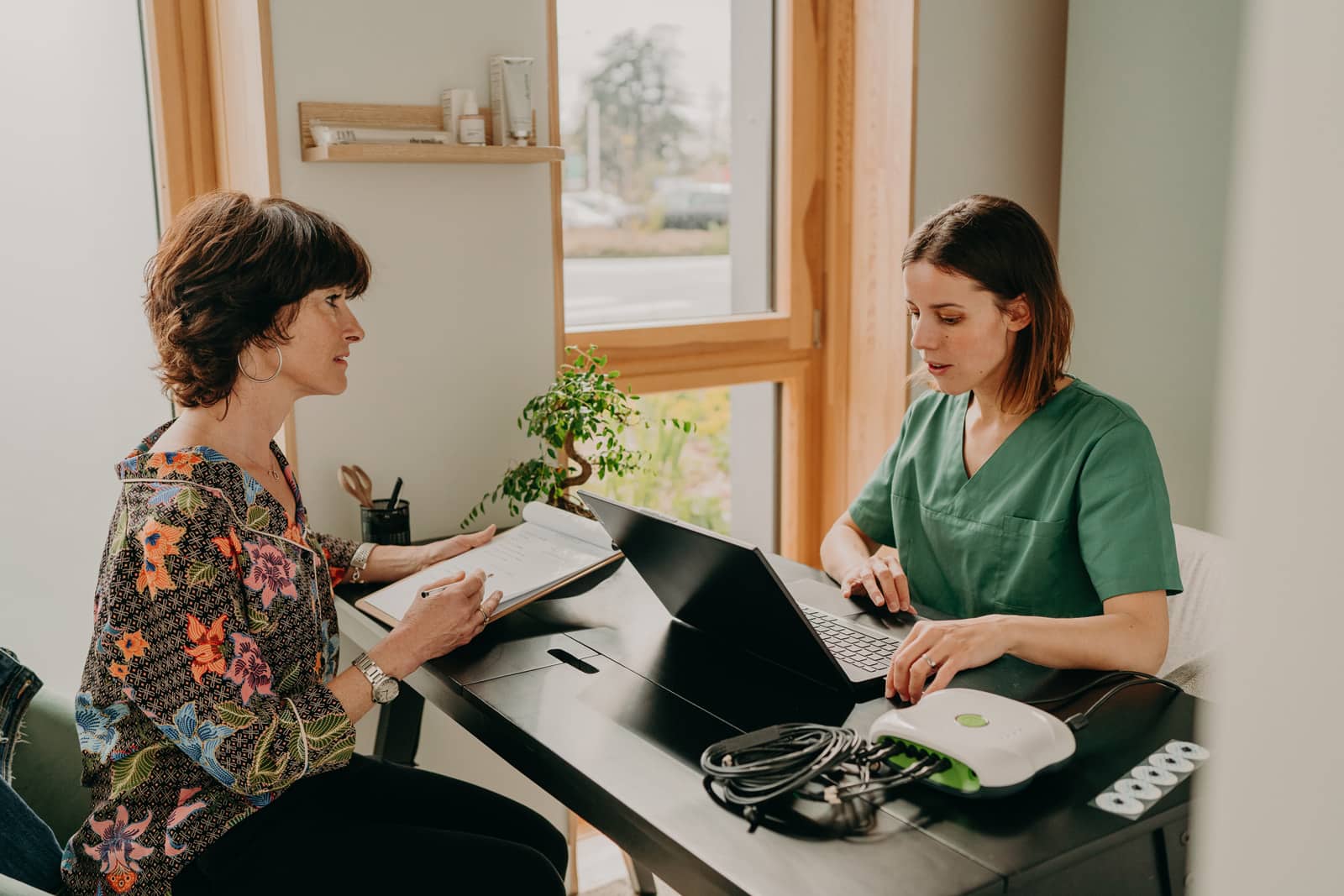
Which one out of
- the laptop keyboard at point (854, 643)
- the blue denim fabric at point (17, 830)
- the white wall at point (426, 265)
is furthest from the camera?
the white wall at point (426, 265)

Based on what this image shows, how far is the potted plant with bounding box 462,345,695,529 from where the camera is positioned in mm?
2095

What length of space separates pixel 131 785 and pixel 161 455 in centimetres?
38

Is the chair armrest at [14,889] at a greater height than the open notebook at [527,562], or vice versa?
the open notebook at [527,562]

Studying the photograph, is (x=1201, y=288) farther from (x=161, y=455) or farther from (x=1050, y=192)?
(x=161, y=455)

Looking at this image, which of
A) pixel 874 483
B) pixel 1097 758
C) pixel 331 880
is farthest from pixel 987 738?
pixel 874 483

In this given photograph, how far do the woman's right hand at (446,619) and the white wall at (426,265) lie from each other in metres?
0.59

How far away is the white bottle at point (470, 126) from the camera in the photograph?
204 centimetres

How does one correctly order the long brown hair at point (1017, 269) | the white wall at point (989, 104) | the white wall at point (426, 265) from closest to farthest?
1. the long brown hair at point (1017, 269)
2. the white wall at point (426, 265)
3. the white wall at point (989, 104)

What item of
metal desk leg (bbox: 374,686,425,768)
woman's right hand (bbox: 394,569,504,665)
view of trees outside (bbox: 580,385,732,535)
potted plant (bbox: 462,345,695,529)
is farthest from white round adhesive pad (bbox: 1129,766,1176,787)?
view of trees outside (bbox: 580,385,732,535)

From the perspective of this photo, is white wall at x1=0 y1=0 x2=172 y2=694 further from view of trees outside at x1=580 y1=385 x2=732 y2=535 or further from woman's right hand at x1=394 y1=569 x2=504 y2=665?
view of trees outside at x1=580 y1=385 x2=732 y2=535

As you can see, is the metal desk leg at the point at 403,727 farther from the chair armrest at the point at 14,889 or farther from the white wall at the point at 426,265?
the chair armrest at the point at 14,889

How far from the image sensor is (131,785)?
50.8 inches

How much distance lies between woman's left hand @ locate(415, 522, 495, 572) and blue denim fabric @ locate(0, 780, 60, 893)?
652mm

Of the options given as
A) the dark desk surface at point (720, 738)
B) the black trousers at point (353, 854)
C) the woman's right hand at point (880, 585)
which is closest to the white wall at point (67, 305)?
the dark desk surface at point (720, 738)
